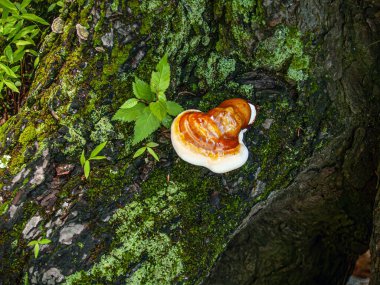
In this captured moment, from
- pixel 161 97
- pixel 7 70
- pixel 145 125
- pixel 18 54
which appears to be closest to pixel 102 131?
pixel 145 125

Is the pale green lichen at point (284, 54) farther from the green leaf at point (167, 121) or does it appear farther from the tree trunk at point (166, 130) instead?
the green leaf at point (167, 121)

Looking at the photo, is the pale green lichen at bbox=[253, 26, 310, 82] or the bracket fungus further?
the pale green lichen at bbox=[253, 26, 310, 82]

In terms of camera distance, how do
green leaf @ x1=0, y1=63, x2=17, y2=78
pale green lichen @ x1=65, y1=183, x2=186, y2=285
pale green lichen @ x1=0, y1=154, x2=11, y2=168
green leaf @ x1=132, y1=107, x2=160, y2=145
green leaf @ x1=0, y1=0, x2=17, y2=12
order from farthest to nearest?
green leaf @ x1=0, y1=63, x2=17, y2=78 → green leaf @ x1=0, y1=0, x2=17, y2=12 → pale green lichen @ x1=0, y1=154, x2=11, y2=168 → pale green lichen @ x1=65, y1=183, x2=186, y2=285 → green leaf @ x1=132, y1=107, x2=160, y2=145

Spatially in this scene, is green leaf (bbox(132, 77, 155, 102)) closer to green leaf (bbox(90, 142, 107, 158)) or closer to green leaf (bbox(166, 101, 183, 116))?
green leaf (bbox(166, 101, 183, 116))

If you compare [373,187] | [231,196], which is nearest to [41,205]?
[231,196]

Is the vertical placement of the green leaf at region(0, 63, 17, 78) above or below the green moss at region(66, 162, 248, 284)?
above

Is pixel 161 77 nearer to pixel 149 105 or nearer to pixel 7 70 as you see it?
pixel 149 105

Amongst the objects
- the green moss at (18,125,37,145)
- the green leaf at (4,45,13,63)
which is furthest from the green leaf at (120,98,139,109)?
the green leaf at (4,45,13,63)
